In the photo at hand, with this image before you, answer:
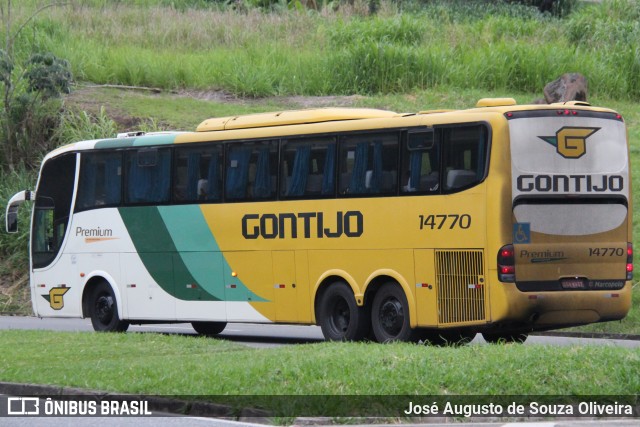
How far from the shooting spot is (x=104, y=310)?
2247cm

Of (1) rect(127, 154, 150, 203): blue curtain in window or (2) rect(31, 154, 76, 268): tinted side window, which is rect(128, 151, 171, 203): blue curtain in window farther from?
(2) rect(31, 154, 76, 268): tinted side window

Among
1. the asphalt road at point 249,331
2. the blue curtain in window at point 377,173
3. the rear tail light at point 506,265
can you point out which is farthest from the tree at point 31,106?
the rear tail light at point 506,265

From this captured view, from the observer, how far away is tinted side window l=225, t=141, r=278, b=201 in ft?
65.0

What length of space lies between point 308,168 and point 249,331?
5.48 m

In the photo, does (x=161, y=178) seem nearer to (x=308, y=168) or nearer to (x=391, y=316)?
(x=308, y=168)

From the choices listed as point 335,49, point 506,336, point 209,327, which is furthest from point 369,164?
point 335,49

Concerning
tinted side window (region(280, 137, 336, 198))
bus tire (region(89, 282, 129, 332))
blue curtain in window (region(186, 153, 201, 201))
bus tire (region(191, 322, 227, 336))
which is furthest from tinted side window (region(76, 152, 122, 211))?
tinted side window (region(280, 137, 336, 198))

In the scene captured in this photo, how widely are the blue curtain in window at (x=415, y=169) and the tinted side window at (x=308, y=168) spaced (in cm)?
153

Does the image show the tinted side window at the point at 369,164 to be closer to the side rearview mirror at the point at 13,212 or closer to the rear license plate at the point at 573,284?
the rear license plate at the point at 573,284

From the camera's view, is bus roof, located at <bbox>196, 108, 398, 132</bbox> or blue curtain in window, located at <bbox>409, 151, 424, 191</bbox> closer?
blue curtain in window, located at <bbox>409, 151, 424, 191</bbox>

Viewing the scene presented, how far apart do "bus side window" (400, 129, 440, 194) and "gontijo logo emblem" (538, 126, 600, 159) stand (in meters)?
1.52

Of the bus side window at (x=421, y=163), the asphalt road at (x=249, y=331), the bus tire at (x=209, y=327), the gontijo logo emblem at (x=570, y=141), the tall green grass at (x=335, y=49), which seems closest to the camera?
the gontijo logo emblem at (x=570, y=141)

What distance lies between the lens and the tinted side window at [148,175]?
2144 cm

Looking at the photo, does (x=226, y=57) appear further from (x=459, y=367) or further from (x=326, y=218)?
(x=459, y=367)
